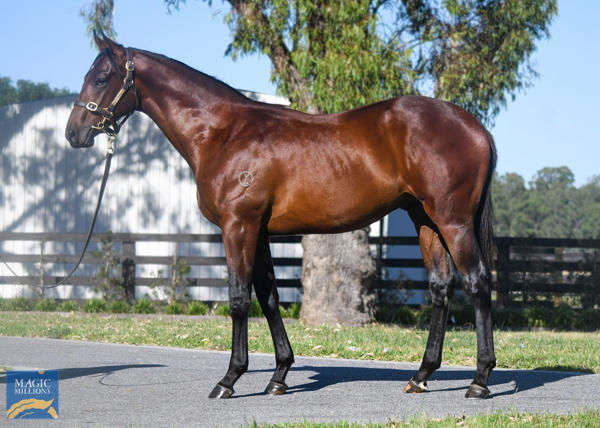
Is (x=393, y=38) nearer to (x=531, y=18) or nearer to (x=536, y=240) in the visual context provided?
(x=531, y=18)

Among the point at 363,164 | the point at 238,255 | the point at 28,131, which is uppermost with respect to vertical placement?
the point at 28,131

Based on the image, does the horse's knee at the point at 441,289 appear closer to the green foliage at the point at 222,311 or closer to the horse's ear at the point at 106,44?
the horse's ear at the point at 106,44

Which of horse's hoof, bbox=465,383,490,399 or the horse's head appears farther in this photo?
the horse's head

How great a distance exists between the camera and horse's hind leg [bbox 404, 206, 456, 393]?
6.53 metres

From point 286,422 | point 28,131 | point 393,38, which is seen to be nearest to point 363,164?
point 286,422

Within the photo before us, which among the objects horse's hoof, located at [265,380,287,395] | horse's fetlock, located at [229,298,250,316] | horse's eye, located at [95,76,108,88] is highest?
horse's eye, located at [95,76,108,88]

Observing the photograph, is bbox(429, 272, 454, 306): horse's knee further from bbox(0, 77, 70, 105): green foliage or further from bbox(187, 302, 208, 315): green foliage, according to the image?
bbox(0, 77, 70, 105): green foliage

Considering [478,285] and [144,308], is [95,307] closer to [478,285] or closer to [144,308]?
[144,308]

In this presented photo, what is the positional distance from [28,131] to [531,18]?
11.8 m

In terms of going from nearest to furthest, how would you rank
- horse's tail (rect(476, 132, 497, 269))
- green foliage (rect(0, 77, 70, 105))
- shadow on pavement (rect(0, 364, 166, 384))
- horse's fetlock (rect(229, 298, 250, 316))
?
horse's fetlock (rect(229, 298, 250, 316))
horse's tail (rect(476, 132, 497, 269))
shadow on pavement (rect(0, 364, 166, 384))
green foliage (rect(0, 77, 70, 105))

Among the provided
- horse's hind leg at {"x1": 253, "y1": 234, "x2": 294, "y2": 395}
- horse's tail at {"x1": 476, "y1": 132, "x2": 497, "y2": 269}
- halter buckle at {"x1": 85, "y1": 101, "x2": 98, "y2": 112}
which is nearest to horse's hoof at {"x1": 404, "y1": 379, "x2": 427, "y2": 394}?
horse's hind leg at {"x1": 253, "y1": 234, "x2": 294, "y2": 395}

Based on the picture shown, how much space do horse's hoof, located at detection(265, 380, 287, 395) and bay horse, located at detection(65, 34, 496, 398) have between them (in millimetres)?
11

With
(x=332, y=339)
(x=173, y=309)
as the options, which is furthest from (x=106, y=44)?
(x=173, y=309)

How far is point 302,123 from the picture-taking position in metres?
6.60
